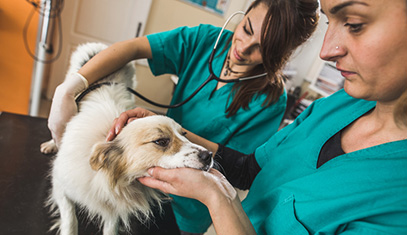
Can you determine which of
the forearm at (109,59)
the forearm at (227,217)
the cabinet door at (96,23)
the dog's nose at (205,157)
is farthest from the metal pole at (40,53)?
Result: the forearm at (227,217)

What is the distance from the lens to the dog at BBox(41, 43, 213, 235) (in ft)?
2.63

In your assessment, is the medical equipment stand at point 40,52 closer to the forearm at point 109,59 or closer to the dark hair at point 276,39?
the forearm at point 109,59

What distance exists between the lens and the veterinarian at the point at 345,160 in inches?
17.7

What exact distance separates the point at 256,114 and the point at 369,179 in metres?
0.61

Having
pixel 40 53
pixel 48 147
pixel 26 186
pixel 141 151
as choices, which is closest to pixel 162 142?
pixel 141 151

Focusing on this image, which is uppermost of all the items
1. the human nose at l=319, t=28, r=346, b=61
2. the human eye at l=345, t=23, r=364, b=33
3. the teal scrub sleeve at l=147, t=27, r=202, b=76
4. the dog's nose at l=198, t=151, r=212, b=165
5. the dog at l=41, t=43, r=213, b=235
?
the human eye at l=345, t=23, r=364, b=33

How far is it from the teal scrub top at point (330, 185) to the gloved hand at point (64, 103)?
0.87m

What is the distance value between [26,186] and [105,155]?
1.30 ft

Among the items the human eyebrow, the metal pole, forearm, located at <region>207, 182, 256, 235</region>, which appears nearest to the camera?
the human eyebrow

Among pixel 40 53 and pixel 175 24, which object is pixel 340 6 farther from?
pixel 175 24

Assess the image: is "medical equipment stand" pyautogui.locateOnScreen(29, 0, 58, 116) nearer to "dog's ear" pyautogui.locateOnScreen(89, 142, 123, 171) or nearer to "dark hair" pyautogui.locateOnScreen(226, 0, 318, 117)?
"dog's ear" pyautogui.locateOnScreen(89, 142, 123, 171)

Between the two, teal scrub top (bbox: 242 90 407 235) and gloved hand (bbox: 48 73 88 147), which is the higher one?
teal scrub top (bbox: 242 90 407 235)

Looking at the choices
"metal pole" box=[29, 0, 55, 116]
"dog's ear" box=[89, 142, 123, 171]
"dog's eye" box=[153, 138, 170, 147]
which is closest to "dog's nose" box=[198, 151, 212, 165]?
"dog's eye" box=[153, 138, 170, 147]

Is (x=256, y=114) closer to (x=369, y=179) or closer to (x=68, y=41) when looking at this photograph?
(x=369, y=179)
